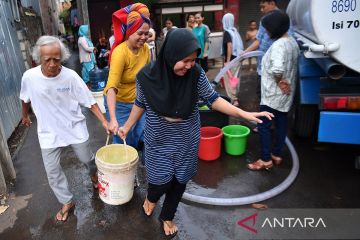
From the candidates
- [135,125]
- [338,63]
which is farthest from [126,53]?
[338,63]

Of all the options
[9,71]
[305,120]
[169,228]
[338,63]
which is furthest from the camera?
[9,71]

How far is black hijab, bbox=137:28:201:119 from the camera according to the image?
227 cm

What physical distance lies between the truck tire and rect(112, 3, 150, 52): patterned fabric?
108 inches

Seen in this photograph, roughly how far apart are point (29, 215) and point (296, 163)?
328 cm

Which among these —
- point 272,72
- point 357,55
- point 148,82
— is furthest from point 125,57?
point 357,55

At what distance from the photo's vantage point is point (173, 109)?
7.60 ft

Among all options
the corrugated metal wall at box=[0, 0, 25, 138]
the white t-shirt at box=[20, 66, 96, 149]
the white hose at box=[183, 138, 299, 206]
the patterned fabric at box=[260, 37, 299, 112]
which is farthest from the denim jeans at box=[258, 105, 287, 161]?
the corrugated metal wall at box=[0, 0, 25, 138]

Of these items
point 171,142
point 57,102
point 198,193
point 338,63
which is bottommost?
point 198,193

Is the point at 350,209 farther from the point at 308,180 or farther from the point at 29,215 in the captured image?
the point at 29,215

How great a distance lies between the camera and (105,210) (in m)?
3.41

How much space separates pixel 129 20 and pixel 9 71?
12.6ft

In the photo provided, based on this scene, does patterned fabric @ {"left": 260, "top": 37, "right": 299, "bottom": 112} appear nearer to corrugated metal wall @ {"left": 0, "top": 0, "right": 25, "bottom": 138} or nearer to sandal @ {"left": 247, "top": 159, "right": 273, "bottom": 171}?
sandal @ {"left": 247, "top": 159, "right": 273, "bottom": 171}

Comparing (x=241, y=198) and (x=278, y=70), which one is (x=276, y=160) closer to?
(x=241, y=198)

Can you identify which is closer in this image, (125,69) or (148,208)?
(125,69)
